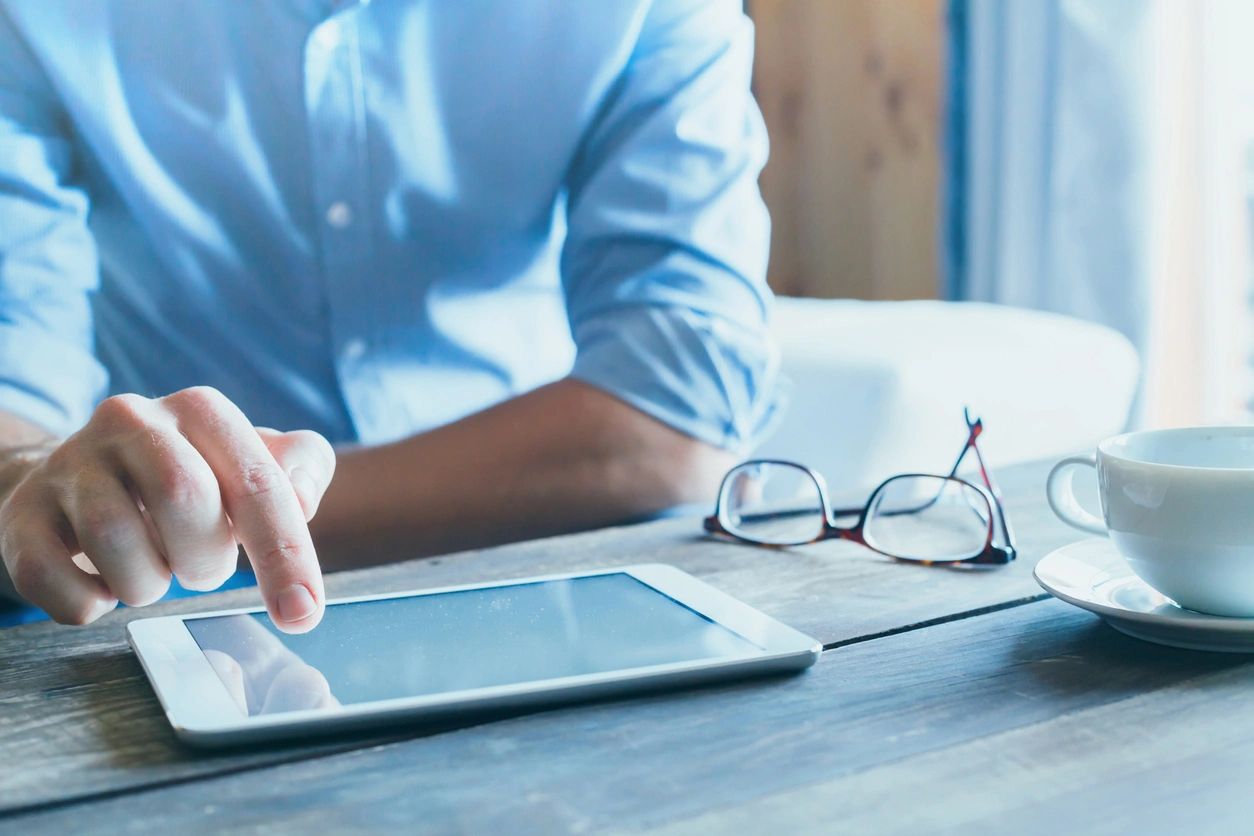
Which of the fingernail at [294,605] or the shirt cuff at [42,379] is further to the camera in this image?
the shirt cuff at [42,379]

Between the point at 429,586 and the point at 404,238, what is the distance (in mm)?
492

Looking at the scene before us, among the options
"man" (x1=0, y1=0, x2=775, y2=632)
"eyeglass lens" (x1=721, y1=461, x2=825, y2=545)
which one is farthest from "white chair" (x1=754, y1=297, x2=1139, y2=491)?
"eyeglass lens" (x1=721, y1=461, x2=825, y2=545)

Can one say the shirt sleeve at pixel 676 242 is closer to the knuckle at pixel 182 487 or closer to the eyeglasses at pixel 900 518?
the eyeglasses at pixel 900 518

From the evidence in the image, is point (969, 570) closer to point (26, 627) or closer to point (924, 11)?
point (26, 627)

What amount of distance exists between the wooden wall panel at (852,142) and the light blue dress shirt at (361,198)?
1.39 meters

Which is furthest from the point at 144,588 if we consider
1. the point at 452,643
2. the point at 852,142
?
the point at 852,142

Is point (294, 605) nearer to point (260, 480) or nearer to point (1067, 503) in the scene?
point (260, 480)

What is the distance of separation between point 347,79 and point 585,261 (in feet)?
0.80

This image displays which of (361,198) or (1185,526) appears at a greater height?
(361,198)

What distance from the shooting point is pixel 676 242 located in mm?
1016

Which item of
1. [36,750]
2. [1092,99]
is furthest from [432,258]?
[1092,99]

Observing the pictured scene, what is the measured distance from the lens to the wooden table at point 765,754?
→ 0.37m

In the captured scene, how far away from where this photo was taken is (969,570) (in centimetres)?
65

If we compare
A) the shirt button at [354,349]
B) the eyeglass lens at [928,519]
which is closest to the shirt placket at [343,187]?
the shirt button at [354,349]
